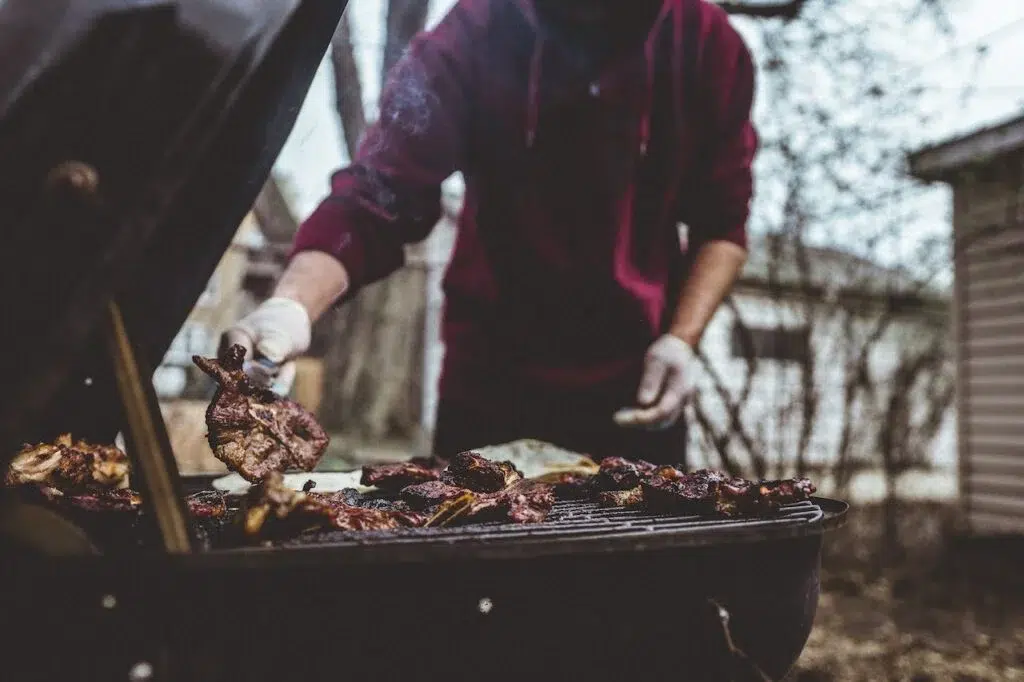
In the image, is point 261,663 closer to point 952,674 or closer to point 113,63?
point 113,63

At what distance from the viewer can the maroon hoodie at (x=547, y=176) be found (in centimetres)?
297

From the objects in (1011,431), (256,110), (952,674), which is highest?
(256,110)

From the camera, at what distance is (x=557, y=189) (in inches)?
120

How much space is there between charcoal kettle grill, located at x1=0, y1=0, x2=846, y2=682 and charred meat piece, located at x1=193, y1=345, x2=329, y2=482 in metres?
0.34

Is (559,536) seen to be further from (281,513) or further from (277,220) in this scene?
(277,220)

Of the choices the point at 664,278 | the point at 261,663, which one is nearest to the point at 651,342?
the point at 664,278

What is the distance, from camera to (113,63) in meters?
1.15

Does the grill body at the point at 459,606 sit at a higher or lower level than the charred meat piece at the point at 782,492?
lower

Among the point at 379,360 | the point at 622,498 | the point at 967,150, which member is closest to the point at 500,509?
the point at 622,498

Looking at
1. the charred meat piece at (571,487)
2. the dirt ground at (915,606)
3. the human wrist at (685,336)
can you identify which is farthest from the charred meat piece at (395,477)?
the dirt ground at (915,606)

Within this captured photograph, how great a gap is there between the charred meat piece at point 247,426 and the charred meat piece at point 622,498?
0.81m

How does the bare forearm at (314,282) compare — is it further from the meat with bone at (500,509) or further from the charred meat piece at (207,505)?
the meat with bone at (500,509)

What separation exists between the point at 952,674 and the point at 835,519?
407 centimetres

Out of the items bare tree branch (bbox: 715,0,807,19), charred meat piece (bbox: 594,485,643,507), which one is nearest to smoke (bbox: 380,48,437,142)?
charred meat piece (bbox: 594,485,643,507)
